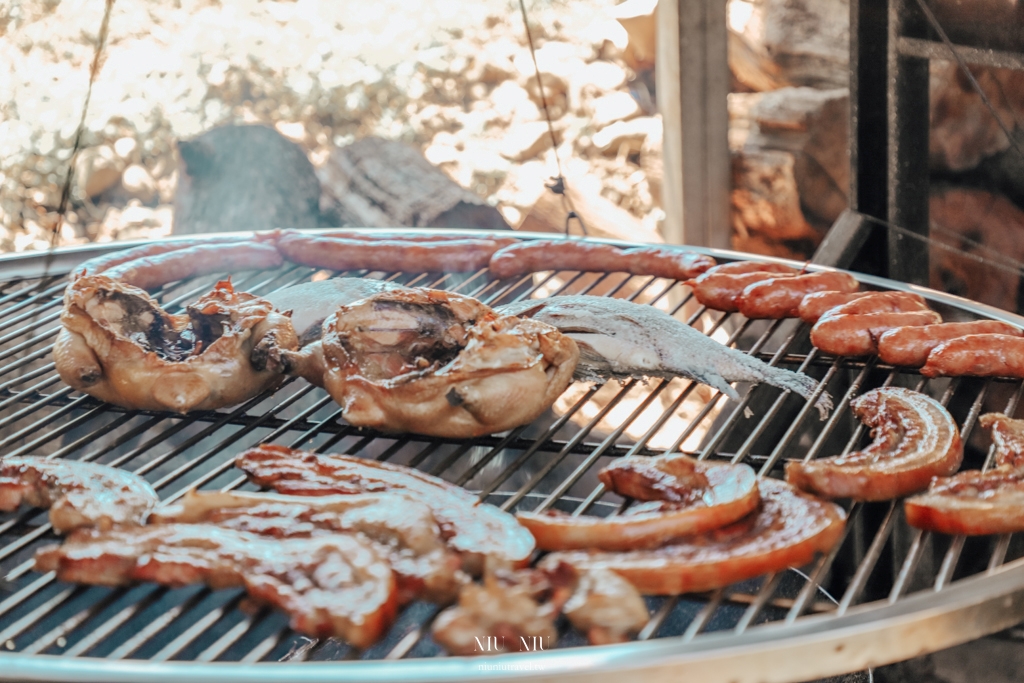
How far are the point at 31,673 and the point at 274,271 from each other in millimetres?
2521

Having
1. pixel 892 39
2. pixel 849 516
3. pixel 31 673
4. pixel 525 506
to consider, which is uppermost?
pixel 892 39

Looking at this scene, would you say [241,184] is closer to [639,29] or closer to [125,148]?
[125,148]

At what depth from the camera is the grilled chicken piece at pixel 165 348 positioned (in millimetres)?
2633

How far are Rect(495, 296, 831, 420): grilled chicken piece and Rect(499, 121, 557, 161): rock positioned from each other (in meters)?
7.48

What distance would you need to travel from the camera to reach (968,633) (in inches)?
62.9

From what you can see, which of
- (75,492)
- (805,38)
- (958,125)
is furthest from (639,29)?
(75,492)

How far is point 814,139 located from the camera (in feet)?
19.8

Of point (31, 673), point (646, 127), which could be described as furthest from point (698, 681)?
point (646, 127)

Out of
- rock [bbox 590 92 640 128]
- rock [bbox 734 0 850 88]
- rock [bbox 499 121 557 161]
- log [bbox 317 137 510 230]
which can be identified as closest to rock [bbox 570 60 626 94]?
rock [bbox 590 92 640 128]

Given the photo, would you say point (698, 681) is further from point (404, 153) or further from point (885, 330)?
point (404, 153)

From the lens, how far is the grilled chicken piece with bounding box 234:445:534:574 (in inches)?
75.7

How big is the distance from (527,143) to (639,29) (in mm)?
1674

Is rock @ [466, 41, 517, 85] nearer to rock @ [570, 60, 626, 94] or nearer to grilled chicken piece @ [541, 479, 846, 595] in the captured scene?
rock @ [570, 60, 626, 94]

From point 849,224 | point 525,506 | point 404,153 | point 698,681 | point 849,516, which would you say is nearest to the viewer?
point 698,681
